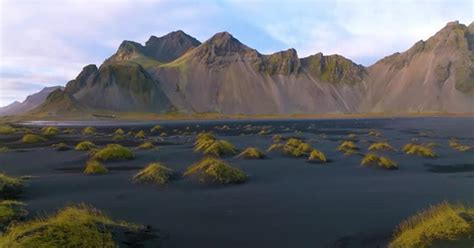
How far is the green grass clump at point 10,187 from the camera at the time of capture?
26.9 m

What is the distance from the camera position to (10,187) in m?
28.6

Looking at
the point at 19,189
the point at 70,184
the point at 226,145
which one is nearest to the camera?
the point at 19,189

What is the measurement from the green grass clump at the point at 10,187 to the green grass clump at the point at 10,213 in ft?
16.7

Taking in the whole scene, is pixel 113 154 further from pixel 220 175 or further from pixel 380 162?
pixel 380 162

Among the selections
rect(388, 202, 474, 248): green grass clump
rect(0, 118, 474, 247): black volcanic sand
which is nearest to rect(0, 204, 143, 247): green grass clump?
rect(0, 118, 474, 247): black volcanic sand

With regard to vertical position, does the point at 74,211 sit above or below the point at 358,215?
above

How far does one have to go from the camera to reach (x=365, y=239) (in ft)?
57.6

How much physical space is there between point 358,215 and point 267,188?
8.97 m

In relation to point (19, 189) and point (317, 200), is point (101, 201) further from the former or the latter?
point (317, 200)

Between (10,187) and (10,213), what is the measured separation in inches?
392

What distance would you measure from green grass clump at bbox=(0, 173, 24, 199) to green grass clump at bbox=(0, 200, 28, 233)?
5088 mm

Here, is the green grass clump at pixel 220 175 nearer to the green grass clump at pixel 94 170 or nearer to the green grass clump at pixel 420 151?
the green grass clump at pixel 94 170

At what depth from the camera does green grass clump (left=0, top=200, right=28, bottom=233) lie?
62.3 feet

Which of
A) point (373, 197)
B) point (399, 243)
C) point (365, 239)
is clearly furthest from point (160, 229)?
point (373, 197)
